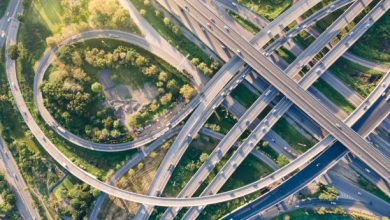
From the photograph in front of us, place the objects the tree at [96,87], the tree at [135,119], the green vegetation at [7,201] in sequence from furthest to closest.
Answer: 1. the green vegetation at [7,201]
2. the tree at [135,119]
3. the tree at [96,87]

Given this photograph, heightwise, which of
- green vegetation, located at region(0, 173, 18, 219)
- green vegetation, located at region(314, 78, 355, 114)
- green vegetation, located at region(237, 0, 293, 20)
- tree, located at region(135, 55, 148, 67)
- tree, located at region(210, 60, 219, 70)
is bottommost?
green vegetation, located at region(0, 173, 18, 219)

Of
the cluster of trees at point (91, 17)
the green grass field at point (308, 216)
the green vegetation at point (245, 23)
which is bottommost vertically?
the green grass field at point (308, 216)

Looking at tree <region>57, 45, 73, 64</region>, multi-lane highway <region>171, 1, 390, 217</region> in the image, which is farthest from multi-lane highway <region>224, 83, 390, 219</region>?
tree <region>57, 45, 73, 64</region>

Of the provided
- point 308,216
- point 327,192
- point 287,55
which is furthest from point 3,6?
point 308,216

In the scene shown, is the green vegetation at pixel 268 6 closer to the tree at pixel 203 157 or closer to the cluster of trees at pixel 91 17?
the cluster of trees at pixel 91 17

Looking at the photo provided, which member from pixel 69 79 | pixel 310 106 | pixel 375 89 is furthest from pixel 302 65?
pixel 69 79

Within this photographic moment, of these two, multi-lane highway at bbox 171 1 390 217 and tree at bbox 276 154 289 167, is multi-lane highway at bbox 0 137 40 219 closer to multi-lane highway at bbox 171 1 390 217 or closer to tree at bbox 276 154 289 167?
multi-lane highway at bbox 171 1 390 217

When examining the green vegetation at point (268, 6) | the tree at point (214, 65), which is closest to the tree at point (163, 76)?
the tree at point (214, 65)

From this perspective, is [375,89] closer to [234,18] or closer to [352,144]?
[352,144]
